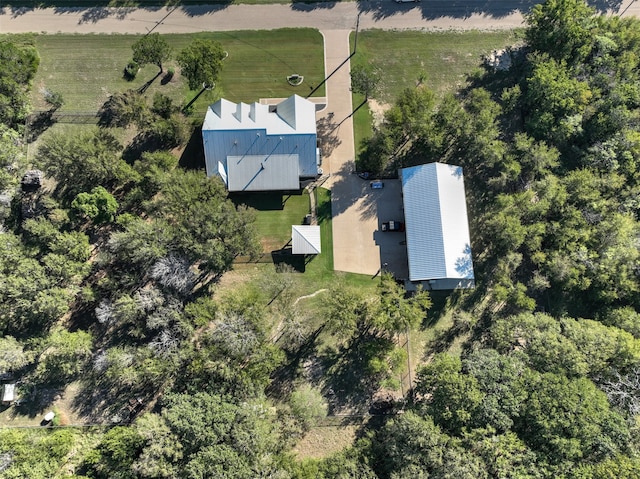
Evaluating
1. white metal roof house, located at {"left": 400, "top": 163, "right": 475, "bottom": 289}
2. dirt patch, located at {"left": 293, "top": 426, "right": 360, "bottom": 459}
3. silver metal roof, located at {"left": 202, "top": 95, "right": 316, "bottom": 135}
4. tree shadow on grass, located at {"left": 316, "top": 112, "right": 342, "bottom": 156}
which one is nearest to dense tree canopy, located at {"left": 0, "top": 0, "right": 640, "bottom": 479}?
dirt patch, located at {"left": 293, "top": 426, "right": 360, "bottom": 459}

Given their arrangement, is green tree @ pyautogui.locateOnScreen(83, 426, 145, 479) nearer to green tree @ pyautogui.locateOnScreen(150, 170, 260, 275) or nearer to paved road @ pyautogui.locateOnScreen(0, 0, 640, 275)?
green tree @ pyautogui.locateOnScreen(150, 170, 260, 275)

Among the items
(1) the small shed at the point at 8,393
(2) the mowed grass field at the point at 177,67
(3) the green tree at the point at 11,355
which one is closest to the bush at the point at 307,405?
(3) the green tree at the point at 11,355

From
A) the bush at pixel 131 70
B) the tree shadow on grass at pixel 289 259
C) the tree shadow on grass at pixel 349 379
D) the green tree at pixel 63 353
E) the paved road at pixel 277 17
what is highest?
the paved road at pixel 277 17

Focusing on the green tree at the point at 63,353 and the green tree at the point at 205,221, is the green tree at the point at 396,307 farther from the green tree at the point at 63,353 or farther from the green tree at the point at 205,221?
the green tree at the point at 63,353

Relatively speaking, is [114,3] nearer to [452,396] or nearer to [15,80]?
[15,80]

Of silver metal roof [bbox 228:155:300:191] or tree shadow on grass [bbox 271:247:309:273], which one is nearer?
silver metal roof [bbox 228:155:300:191]
